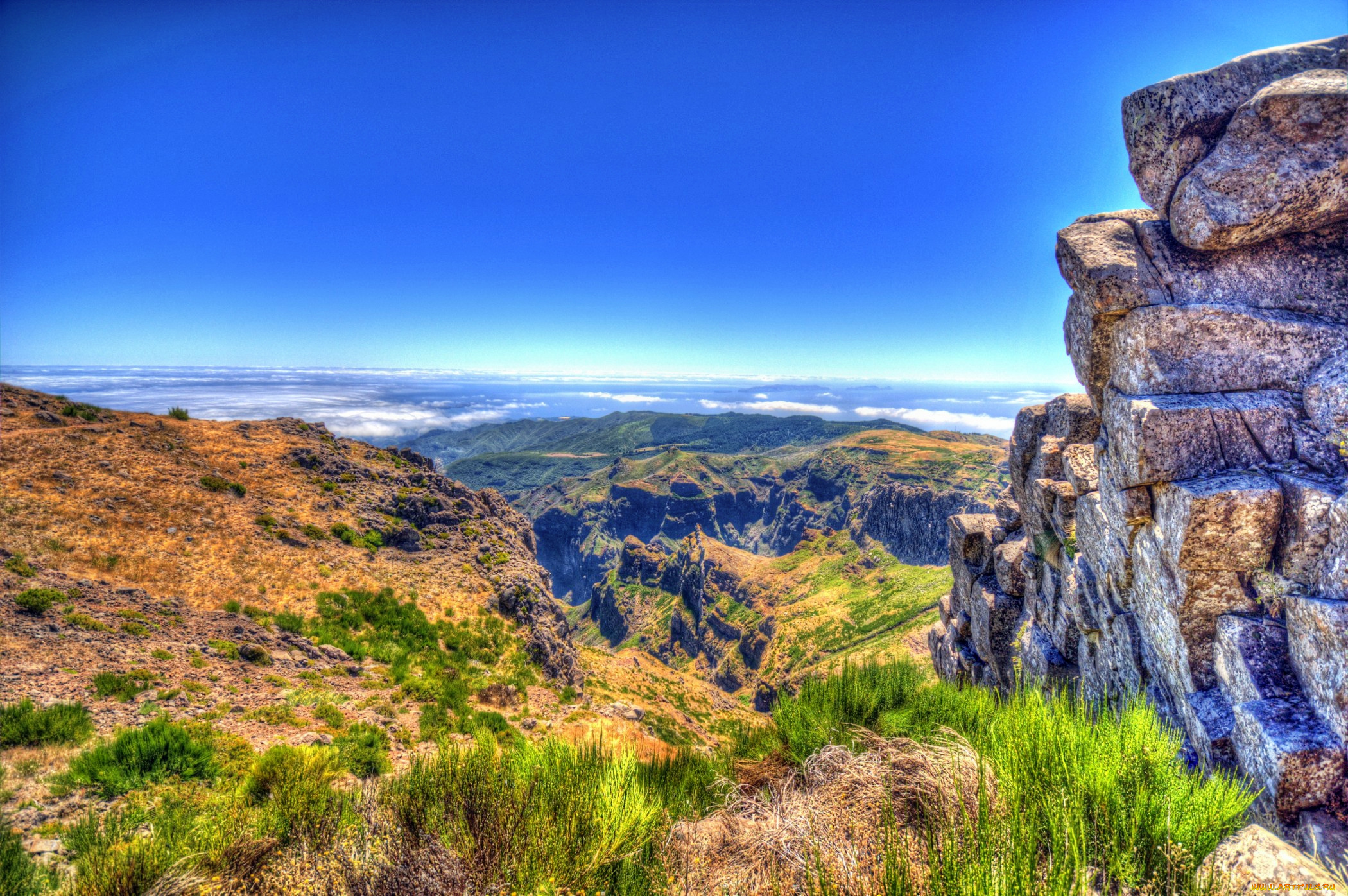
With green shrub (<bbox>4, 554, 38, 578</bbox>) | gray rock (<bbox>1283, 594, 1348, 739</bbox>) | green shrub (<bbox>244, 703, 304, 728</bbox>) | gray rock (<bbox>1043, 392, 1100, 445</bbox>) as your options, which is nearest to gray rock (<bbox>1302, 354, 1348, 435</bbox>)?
gray rock (<bbox>1283, 594, 1348, 739</bbox>)

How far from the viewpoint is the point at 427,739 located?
13125mm

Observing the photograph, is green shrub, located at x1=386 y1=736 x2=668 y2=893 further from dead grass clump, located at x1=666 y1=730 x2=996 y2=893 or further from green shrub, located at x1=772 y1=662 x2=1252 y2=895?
green shrub, located at x1=772 y1=662 x2=1252 y2=895

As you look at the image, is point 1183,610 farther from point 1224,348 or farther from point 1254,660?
point 1224,348

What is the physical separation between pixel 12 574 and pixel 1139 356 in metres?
30.5

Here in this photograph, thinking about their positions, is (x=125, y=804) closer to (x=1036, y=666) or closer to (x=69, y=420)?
(x=1036, y=666)

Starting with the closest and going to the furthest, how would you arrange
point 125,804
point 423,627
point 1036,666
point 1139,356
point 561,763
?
point 561,763 → point 125,804 → point 1139,356 → point 1036,666 → point 423,627

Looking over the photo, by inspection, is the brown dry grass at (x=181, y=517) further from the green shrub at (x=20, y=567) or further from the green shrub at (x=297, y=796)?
the green shrub at (x=297, y=796)

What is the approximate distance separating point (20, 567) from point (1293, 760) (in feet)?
97.0

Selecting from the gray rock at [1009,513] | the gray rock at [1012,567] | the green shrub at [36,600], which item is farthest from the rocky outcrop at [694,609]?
the green shrub at [36,600]

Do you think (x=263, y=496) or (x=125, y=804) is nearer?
(x=125, y=804)

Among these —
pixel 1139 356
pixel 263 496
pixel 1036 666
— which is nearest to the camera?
pixel 1139 356

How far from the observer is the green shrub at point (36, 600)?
13.2m

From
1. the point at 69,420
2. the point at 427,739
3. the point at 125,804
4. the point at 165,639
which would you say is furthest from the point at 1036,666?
the point at 69,420

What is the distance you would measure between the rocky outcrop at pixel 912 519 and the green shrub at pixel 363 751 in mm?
118964
